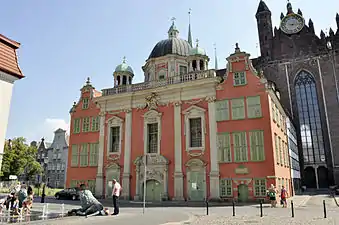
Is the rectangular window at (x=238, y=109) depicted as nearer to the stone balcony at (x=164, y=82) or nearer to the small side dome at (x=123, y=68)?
the stone balcony at (x=164, y=82)

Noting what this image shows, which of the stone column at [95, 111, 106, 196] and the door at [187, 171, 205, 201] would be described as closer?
the door at [187, 171, 205, 201]

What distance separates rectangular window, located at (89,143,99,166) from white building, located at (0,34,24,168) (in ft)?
63.4

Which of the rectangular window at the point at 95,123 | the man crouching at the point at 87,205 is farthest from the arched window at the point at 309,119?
the man crouching at the point at 87,205

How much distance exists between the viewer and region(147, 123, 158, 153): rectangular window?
28.2 metres

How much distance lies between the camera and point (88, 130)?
31.8m

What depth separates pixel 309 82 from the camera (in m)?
50.5

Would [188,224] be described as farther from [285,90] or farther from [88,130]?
[285,90]

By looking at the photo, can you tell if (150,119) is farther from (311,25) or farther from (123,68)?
(311,25)

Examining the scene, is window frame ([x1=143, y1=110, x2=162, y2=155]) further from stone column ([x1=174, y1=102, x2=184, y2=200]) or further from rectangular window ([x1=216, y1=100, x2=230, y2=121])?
rectangular window ([x1=216, y1=100, x2=230, y2=121])

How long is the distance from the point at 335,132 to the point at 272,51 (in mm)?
19319

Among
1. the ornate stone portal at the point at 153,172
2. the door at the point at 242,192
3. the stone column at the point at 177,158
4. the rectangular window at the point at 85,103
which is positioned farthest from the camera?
the rectangular window at the point at 85,103

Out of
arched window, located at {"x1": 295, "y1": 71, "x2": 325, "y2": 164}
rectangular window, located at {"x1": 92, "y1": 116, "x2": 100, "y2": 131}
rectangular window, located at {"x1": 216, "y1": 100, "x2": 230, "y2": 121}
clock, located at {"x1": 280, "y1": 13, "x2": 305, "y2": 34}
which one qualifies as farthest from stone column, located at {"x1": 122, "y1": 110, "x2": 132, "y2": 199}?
clock, located at {"x1": 280, "y1": 13, "x2": 305, "y2": 34}

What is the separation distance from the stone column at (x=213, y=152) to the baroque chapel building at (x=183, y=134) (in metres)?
0.08

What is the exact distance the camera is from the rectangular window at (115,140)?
97.9 feet
